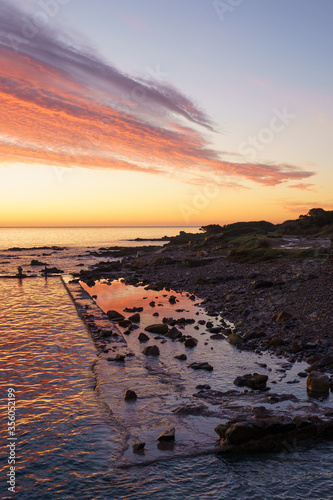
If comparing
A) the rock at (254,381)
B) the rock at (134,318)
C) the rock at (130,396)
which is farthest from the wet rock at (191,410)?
the rock at (134,318)

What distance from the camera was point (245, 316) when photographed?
63.5ft

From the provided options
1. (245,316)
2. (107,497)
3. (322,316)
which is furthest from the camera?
Answer: (245,316)

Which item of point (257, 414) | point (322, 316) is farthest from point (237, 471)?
point (322, 316)

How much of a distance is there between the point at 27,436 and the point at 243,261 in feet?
95.2

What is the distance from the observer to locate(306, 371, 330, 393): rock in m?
10.7

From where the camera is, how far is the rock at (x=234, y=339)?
15.7 metres

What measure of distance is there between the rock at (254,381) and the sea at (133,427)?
29 centimetres

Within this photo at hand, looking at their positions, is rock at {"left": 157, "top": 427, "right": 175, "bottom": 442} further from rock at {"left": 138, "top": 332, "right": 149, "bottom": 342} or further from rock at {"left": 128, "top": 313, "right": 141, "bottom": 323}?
rock at {"left": 128, "top": 313, "right": 141, "bottom": 323}

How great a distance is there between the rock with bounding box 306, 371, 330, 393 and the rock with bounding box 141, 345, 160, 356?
6.16 meters

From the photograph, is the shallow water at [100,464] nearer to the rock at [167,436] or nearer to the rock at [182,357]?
the rock at [167,436]

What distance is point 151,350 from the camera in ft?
48.8

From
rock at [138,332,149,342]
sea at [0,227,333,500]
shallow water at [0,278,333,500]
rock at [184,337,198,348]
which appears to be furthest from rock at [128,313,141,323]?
shallow water at [0,278,333,500]

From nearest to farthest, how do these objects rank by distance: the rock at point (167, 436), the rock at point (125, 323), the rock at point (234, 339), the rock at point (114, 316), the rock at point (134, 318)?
the rock at point (167, 436) → the rock at point (234, 339) → the rock at point (125, 323) → the rock at point (134, 318) → the rock at point (114, 316)

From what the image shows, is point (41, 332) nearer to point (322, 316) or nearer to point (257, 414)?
point (257, 414)
